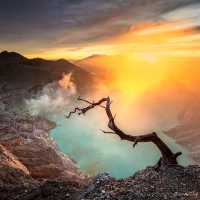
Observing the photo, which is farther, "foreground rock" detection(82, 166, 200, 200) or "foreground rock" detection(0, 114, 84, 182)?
"foreground rock" detection(0, 114, 84, 182)

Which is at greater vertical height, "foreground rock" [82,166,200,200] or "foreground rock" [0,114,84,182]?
"foreground rock" [0,114,84,182]

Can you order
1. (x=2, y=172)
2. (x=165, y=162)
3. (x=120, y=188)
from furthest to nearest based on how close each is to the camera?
(x=2, y=172) < (x=165, y=162) < (x=120, y=188)

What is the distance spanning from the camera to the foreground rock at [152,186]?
25.8 metres

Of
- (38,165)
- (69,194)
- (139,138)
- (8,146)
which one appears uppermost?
(8,146)

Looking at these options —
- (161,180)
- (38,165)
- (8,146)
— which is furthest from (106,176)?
(8,146)

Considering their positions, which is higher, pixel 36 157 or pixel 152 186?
pixel 36 157

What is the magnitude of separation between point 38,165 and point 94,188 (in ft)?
344

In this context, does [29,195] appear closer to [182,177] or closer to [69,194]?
[69,194]

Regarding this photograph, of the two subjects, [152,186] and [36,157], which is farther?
[36,157]

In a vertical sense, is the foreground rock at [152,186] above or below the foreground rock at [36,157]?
below

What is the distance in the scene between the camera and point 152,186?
90.1ft

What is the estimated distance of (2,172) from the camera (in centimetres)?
6819

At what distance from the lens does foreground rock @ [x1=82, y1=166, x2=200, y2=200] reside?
25.8m

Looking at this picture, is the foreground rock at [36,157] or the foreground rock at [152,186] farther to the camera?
the foreground rock at [36,157]
